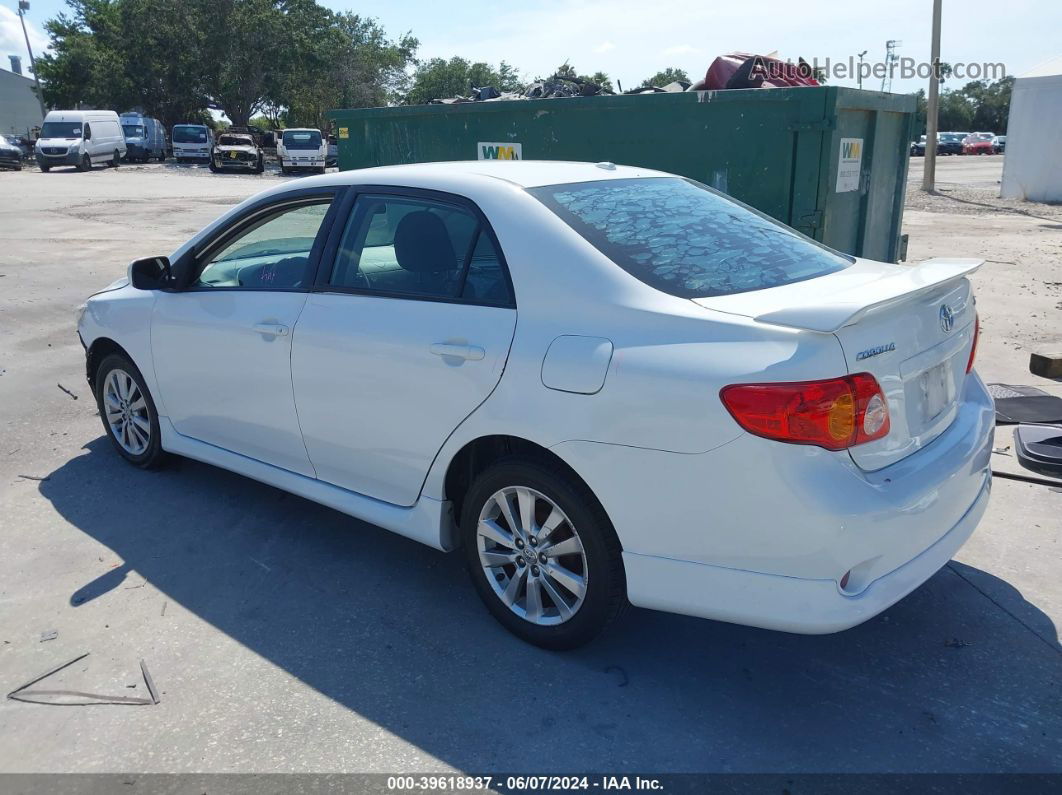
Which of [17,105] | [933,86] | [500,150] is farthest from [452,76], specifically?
[500,150]

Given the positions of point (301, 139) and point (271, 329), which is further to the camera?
point (301, 139)

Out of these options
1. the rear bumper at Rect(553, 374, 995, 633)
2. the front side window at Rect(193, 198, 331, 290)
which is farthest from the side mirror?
the rear bumper at Rect(553, 374, 995, 633)

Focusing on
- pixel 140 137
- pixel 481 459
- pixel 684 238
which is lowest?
pixel 481 459

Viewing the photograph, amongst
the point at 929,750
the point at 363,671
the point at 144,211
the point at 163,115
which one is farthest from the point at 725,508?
the point at 163,115

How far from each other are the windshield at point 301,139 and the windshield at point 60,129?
8.05 m

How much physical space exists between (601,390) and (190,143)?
42849 mm

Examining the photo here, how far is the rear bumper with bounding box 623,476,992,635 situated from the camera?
8.89 feet

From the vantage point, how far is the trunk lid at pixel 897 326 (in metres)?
2.73

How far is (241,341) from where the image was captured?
420 cm

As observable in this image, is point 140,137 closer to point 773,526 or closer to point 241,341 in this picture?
point 241,341

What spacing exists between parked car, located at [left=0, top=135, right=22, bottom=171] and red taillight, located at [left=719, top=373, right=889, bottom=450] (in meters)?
42.3

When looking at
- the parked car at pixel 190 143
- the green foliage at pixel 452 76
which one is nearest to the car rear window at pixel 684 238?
the parked car at pixel 190 143

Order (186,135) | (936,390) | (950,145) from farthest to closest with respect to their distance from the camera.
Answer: (950,145) → (186,135) → (936,390)

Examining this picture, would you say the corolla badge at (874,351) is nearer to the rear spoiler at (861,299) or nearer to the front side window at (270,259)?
the rear spoiler at (861,299)
